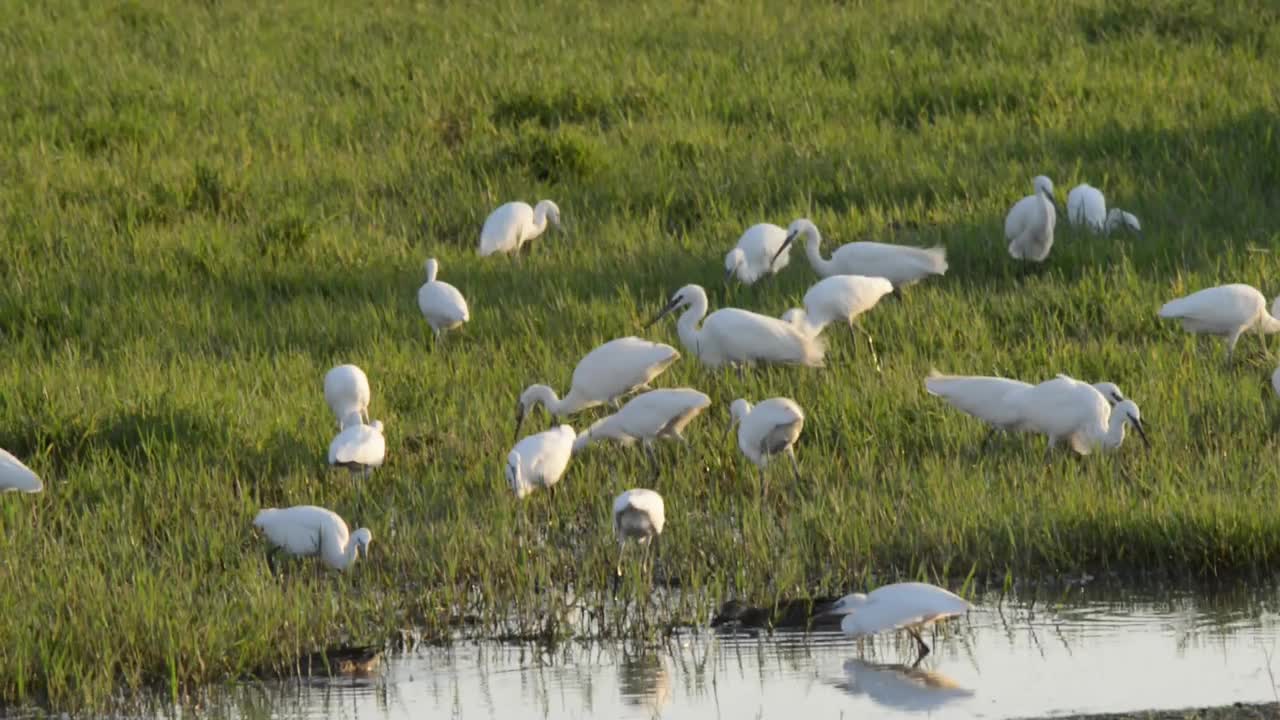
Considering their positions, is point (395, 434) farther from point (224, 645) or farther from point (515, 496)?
point (224, 645)

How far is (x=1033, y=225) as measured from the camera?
Answer: 10.5 metres

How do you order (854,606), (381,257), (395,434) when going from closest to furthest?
(854,606), (395,434), (381,257)

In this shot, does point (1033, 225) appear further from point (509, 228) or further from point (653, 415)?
point (653, 415)

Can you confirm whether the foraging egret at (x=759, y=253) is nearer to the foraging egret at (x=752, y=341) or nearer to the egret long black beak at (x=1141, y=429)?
the foraging egret at (x=752, y=341)

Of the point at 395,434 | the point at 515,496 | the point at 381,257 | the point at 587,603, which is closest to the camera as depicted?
the point at 587,603

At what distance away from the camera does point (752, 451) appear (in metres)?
7.58

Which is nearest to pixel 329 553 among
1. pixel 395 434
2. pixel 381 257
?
pixel 395 434

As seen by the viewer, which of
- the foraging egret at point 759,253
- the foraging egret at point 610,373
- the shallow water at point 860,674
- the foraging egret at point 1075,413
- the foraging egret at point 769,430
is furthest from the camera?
the foraging egret at point 759,253

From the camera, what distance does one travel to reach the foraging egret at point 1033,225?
10.5 meters

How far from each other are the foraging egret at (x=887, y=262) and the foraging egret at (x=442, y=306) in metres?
1.96

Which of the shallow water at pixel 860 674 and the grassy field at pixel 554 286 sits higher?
the grassy field at pixel 554 286

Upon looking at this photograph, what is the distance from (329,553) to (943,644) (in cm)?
A: 211

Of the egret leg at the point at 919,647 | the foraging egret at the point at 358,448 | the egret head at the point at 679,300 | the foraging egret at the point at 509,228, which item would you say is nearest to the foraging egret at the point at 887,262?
the egret head at the point at 679,300

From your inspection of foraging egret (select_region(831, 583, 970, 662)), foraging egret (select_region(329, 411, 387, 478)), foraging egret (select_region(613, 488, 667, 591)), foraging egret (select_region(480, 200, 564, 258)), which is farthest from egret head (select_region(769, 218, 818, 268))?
foraging egret (select_region(831, 583, 970, 662))
